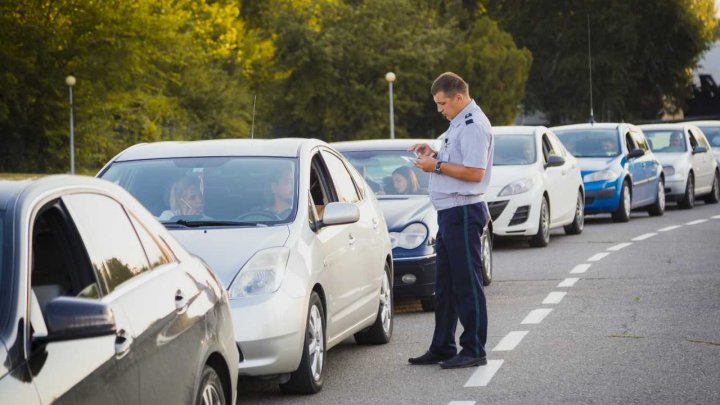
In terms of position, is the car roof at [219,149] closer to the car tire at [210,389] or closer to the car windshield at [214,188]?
the car windshield at [214,188]

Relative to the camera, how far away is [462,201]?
31.1 feet

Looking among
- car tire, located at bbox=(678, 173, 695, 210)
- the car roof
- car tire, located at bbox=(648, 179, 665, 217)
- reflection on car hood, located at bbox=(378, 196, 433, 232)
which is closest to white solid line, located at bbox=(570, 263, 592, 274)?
reflection on car hood, located at bbox=(378, 196, 433, 232)

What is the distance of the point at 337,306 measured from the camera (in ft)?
30.2

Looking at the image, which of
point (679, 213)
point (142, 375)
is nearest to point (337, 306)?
point (142, 375)

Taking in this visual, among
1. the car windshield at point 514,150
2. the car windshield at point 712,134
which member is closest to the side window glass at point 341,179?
the car windshield at point 514,150

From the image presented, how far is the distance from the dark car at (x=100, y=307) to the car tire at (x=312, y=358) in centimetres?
216

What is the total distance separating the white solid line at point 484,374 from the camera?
8.95 m

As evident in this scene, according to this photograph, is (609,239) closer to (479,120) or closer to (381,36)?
(479,120)

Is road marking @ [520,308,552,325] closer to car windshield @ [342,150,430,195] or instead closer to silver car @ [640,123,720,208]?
car windshield @ [342,150,430,195]

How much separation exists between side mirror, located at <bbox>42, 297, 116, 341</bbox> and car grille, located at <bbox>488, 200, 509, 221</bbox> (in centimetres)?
1514

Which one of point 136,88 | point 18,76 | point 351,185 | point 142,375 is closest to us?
point 142,375

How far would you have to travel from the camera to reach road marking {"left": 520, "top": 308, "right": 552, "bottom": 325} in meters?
11.9

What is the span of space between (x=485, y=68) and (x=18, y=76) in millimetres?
23331

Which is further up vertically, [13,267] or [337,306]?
[13,267]
